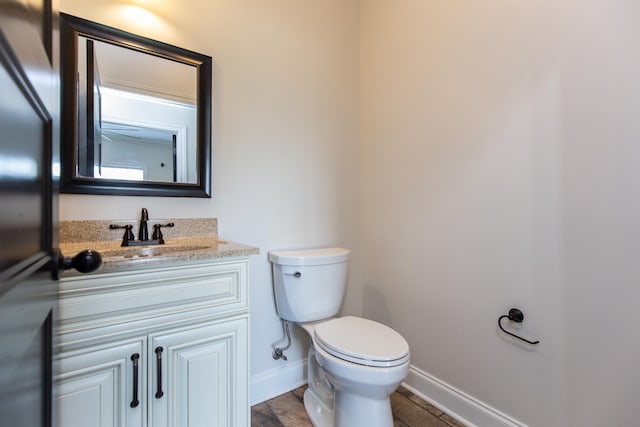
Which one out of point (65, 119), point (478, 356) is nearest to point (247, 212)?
point (65, 119)

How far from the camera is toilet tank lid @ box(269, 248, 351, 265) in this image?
1561 mm

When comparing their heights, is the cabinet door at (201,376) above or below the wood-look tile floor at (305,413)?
above

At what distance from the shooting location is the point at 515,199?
4.23ft

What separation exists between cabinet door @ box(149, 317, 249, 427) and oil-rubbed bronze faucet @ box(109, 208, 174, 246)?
459mm

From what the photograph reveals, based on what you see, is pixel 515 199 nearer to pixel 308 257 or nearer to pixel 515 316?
pixel 515 316

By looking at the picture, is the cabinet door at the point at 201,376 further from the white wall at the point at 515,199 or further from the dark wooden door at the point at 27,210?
the white wall at the point at 515,199

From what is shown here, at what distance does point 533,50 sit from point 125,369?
1.92 meters

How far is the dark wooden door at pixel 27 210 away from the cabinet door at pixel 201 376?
0.45m

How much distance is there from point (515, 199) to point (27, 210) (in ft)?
5.05

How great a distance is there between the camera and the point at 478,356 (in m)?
1.43

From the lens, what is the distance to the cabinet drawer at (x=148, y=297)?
85 cm

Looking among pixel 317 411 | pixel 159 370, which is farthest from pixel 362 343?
pixel 159 370

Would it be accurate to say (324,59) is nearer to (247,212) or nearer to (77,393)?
A: (247,212)

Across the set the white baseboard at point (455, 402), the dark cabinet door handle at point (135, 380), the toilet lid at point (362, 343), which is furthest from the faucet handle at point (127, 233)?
the white baseboard at point (455, 402)
